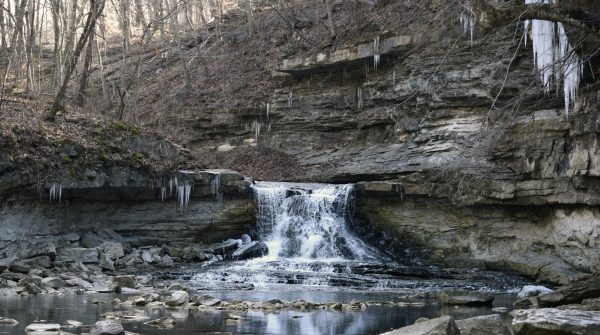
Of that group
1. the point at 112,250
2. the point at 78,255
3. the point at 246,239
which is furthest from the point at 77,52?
the point at 246,239

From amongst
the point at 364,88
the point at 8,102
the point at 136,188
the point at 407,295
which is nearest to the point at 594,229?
the point at 407,295

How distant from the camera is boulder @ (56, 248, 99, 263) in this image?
16.8 meters

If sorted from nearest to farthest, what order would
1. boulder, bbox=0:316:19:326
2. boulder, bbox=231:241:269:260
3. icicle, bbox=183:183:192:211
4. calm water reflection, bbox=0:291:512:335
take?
boulder, bbox=0:316:19:326, calm water reflection, bbox=0:291:512:335, boulder, bbox=231:241:269:260, icicle, bbox=183:183:192:211

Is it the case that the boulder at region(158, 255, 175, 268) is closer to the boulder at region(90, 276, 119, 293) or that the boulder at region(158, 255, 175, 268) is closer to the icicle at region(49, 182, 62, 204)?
the boulder at region(90, 276, 119, 293)

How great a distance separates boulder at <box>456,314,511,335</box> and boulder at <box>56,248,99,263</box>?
12.1m

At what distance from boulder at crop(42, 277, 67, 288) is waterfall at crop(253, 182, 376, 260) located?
22.8ft

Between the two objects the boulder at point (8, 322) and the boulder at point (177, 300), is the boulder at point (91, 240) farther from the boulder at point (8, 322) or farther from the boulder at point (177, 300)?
the boulder at point (8, 322)

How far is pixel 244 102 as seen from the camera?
27125mm

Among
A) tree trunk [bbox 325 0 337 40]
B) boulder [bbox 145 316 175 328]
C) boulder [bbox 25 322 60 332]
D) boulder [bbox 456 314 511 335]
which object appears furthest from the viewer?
tree trunk [bbox 325 0 337 40]

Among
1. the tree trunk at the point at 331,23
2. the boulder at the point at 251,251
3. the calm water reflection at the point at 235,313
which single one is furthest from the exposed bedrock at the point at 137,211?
the tree trunk at the point at 331,23

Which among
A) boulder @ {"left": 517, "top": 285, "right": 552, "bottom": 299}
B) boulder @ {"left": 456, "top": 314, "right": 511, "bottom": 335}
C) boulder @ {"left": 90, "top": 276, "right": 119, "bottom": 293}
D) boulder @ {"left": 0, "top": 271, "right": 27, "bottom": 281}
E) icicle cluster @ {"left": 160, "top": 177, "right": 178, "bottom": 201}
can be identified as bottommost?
boulder @ {"left": 517, "top": 285, "right": 552, "bottom": 299}

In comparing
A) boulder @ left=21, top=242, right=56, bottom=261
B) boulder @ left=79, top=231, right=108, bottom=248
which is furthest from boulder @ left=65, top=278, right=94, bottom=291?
boulder @ left=79, top=231, right=108, bottom=248

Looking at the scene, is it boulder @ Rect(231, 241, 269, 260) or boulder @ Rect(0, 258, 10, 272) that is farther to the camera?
boulder @ Rect(231, 241, 269, 260)

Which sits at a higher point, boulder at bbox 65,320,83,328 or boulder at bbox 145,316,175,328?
boulder at bbox 65,320,83,328
